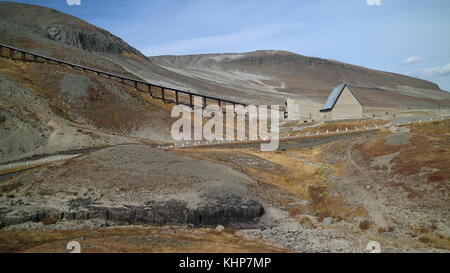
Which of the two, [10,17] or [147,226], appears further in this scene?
[10,17]

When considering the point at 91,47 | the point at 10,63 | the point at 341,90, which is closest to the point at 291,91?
the point at 91,47

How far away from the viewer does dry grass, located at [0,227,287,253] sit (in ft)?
74.8

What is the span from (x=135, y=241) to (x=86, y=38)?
14116cm

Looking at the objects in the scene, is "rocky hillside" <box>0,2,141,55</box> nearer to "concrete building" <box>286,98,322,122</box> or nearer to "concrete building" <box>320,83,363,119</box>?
"concrete building" <box>286,98,322,122</box>

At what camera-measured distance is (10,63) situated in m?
85.8

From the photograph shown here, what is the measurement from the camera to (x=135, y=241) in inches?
955

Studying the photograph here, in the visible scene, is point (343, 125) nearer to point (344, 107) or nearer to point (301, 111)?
point (344, 107)

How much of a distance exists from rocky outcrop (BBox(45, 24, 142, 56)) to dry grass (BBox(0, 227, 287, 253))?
130m

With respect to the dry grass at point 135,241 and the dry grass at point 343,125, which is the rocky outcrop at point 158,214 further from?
the dry grass at point 343,125

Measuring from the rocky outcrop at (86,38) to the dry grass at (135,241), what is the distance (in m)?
130

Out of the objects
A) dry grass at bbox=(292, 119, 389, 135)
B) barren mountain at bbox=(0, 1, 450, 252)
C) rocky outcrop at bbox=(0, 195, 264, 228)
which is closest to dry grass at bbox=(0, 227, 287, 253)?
barren mountain at bbox=(0, 1, 450, 252)

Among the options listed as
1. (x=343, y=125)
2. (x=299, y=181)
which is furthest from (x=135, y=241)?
(x=343, y=125)

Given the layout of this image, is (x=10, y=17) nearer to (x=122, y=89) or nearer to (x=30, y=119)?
(x=122, y=89)

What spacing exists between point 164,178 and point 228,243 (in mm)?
10821
